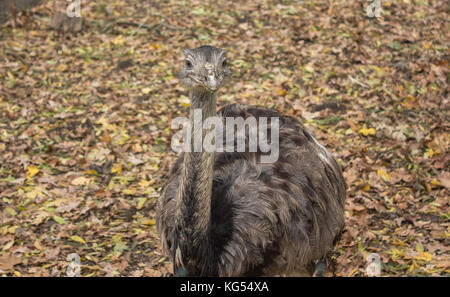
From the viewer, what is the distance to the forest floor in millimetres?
5902

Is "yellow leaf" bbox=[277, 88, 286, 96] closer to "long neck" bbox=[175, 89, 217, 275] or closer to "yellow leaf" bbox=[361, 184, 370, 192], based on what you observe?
"yellow leaf" bbox=[361, 184, 370, 192]

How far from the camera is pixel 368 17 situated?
10.4m

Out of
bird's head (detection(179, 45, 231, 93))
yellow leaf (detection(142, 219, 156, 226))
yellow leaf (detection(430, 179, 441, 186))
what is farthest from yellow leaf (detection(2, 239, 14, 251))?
yellow leaf (detection(430, 179, 441, 186))

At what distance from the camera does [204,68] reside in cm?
376

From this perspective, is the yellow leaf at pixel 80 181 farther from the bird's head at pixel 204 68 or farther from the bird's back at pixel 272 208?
the bird's head at pixel 204 68

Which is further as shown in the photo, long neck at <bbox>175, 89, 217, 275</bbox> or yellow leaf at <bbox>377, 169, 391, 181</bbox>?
yellow leaf at <bbox>377, 169, 391, 181</bbox>

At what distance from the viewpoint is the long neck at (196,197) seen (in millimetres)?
3861

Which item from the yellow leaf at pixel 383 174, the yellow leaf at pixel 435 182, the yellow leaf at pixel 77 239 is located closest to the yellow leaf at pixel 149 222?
the yellow leaf at pixel 77 239

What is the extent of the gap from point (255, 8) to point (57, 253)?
22.4 ft

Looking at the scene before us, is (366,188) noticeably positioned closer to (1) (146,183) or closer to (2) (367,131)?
(2) (367,131)

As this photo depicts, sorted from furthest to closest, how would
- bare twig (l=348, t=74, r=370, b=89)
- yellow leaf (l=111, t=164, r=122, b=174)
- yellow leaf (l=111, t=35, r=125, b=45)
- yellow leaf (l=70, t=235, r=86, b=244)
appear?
yellow leaf (l=111, t=35, r=125, b=45) < bare twig (l=348, t=74, r=370, b=89) < yellow leaf (l=111, t=164, r=122, b=174) < yellow leaf (l=70, t=235, r=86, b=244)

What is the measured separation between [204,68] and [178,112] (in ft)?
15.2
